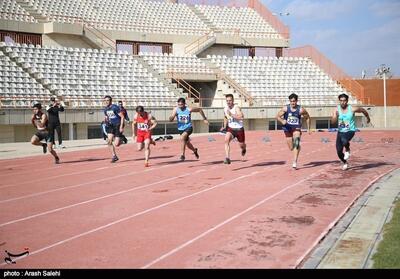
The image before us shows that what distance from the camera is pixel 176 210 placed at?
7559 mm

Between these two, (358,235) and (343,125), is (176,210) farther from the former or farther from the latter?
(343,125)

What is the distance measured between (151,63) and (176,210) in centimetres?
2752

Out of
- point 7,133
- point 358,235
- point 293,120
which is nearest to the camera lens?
point 358,235

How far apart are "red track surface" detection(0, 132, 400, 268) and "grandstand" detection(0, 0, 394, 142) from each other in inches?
525

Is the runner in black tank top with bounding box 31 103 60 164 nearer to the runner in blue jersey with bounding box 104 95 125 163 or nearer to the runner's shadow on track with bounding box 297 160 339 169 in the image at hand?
the runner in blue jersey with bounding box 104 95 125 163

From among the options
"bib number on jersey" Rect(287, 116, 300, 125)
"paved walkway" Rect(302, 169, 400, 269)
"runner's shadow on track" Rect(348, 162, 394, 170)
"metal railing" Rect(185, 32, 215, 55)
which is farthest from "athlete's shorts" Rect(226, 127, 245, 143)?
"metal railing" Rect(185, 32, 215, 55)

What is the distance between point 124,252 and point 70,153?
44.1ft

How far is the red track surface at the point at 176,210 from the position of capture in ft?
17.2

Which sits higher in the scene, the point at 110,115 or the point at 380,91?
the point at 380,91

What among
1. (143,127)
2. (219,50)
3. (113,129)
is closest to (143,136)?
(143,127)

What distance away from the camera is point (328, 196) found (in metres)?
8.40

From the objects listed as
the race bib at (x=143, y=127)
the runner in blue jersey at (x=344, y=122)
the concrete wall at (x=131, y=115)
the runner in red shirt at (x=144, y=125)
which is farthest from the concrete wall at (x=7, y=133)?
the runner in blue jersey at (x=344, y=122)
